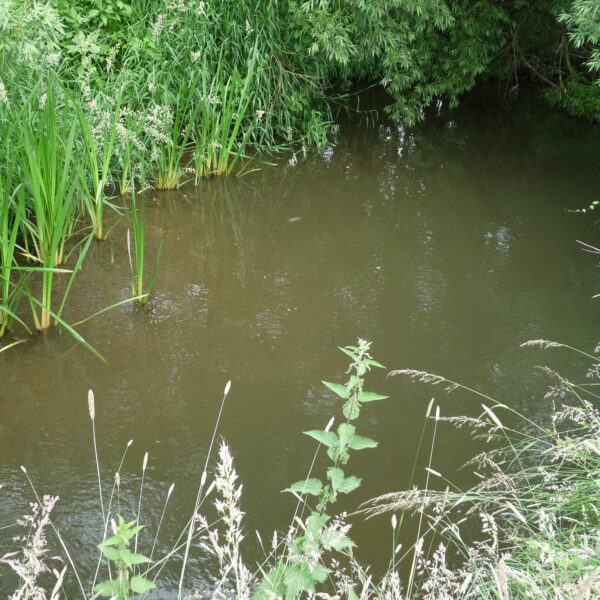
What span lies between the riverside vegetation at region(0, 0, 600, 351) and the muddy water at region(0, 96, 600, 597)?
31 centimetres

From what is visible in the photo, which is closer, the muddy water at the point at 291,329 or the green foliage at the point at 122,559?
the green foliage at the point at 122,559

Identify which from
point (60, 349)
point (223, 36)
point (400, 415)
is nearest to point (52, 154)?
point (60, 349)

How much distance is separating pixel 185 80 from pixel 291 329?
274cm

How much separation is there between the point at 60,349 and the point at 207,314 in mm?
771

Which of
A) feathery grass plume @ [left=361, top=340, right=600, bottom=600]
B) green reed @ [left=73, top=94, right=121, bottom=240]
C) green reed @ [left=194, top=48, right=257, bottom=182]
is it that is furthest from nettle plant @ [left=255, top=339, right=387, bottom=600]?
green reed @ [left=194, top=48, right=257, bottom=182]

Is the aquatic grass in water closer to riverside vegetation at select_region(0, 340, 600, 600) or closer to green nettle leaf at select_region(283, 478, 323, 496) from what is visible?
riverside vegetation at select_region(0, 340, 600, 600)

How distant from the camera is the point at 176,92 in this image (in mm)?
5699

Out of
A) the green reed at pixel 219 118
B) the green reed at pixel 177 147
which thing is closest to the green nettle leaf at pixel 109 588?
the green reed at pixel 177 147

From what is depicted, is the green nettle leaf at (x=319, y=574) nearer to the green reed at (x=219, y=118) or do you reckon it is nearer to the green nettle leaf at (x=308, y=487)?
the green nettle leaf at (x=308, y=487)

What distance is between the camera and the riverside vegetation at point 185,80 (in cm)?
409

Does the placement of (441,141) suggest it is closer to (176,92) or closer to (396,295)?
(176,92)

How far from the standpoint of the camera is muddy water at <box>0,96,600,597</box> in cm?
286

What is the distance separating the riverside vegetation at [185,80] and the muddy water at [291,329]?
313mm

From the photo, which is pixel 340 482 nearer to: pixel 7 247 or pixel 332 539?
pixel 332 539
